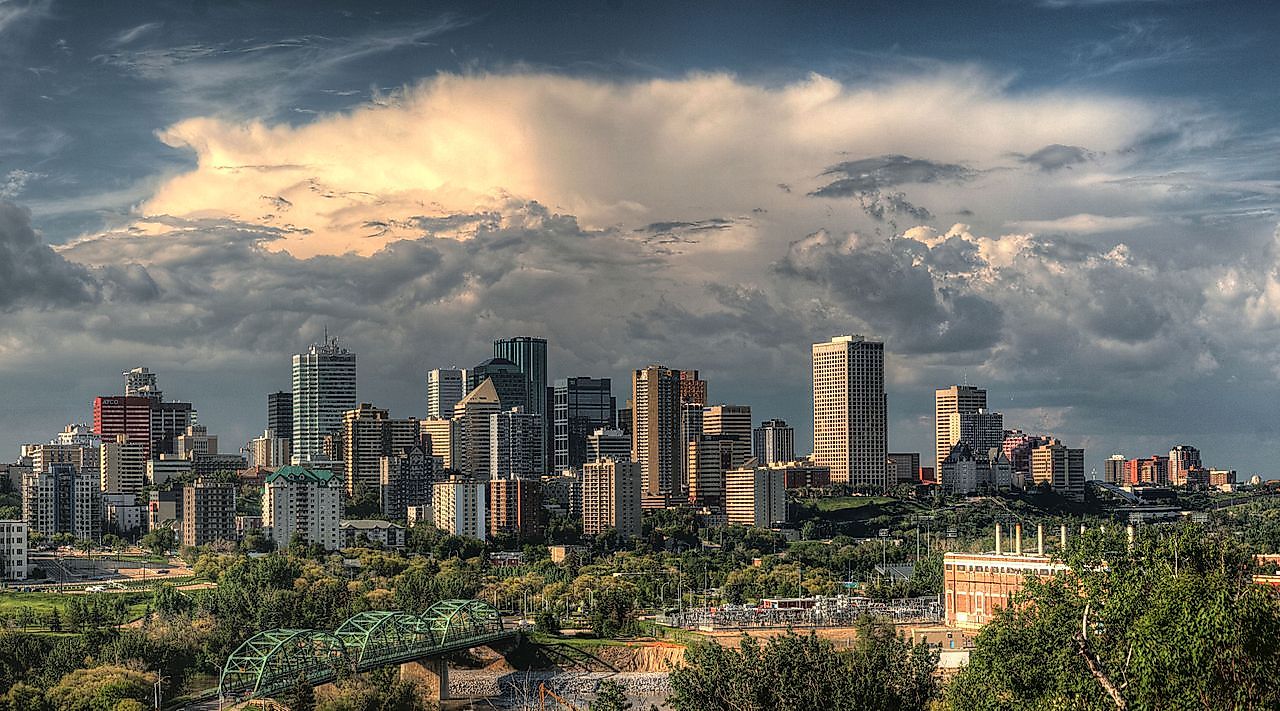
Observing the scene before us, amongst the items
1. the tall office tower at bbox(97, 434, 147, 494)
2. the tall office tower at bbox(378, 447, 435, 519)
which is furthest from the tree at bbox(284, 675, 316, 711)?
the tall office tower at bbox(97, 434, 147, 494)

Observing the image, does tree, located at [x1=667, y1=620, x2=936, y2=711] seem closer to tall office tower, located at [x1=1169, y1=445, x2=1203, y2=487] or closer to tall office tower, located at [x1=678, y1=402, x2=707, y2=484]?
tall office tower, located at [x1=678, y1=402, x2=707, y2=484]

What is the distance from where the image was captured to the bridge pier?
64188mm

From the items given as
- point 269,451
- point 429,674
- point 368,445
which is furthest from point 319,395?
point 429,674

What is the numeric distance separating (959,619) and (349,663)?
90.4 feet

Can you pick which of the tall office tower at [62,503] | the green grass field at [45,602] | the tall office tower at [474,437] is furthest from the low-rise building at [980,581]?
the tall office tower at [474,437]

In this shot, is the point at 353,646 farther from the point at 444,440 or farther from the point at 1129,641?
the point at 444,440

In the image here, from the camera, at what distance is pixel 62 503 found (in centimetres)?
11681

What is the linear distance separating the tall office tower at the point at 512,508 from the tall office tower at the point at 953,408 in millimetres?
81098

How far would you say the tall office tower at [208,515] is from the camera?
110062 mm

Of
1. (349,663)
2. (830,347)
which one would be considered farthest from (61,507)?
(830,347)

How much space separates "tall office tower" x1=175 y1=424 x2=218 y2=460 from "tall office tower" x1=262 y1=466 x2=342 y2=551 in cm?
5333

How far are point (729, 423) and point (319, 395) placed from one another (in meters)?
52.7

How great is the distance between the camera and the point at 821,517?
13888cm

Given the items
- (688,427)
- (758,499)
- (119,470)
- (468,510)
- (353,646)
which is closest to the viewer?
(353,646)
